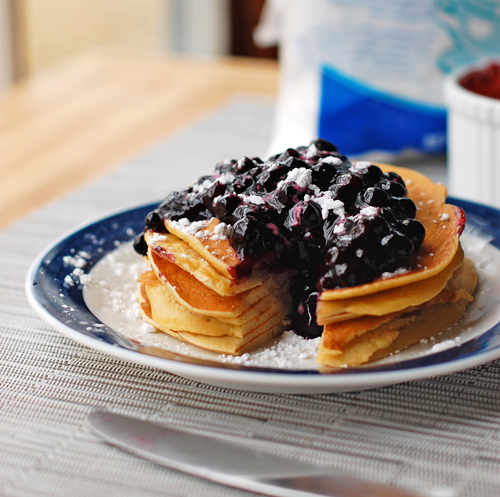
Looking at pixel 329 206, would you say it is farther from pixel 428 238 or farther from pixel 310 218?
pixel 428 238

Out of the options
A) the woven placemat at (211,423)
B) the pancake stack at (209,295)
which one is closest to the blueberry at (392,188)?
the pancake stack at (209,295)

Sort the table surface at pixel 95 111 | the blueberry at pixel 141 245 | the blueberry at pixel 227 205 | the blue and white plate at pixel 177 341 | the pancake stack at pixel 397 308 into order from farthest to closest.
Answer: the table surface at pixel 95 111, the blueberry at pixel 141 245, the blueberry at pixel 227 205, the pancake stack at pixel 397 308, the blue and white plate at pixel 177 341

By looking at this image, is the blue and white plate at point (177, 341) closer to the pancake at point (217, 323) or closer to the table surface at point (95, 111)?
the pancake at point (217, 323)

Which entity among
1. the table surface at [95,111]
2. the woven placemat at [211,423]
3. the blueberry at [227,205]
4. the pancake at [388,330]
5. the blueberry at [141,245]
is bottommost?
the table surface at [95,111]

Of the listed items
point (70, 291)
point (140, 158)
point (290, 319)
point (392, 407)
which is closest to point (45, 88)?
point (140, 158)

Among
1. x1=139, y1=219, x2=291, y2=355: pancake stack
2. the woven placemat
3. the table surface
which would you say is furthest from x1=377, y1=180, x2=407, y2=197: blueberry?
the table surface

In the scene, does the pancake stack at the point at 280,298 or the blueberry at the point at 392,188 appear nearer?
the pancake stack at the point at 280,298

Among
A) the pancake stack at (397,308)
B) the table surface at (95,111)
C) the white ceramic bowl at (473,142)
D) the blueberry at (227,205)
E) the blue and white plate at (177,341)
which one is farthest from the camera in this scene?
the table surface at (95,111)
